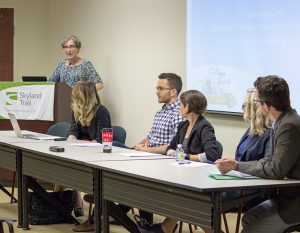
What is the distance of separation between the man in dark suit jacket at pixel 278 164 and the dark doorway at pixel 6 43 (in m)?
6.53

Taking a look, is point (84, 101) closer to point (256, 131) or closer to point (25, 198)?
point (25, 198)

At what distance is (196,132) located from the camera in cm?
500

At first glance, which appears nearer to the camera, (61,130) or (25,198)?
(25,198)

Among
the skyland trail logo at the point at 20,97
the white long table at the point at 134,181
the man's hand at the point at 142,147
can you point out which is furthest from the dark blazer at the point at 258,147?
the skyland trail logo at the point at 20,97

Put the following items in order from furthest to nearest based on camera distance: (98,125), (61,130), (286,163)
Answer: (61,130) → (98,125) → (286,163)

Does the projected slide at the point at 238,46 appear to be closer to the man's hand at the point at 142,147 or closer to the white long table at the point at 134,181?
the man's hand at the point at 142,147

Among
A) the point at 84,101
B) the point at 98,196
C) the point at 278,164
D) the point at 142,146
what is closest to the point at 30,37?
the point at 84,101

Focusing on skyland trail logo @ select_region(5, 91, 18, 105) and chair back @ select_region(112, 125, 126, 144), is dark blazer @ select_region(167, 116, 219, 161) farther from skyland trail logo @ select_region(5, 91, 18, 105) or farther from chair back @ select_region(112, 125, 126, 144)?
skyland trail logo @ select_region(5, 91, 18, 105)

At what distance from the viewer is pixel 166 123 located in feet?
18.9

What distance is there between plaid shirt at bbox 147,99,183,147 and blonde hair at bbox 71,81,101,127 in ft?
2.00

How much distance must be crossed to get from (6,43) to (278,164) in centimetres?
684

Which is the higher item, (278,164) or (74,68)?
(74,68)

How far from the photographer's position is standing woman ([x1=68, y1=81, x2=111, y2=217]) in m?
5.96

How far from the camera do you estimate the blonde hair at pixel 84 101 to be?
595 cm
